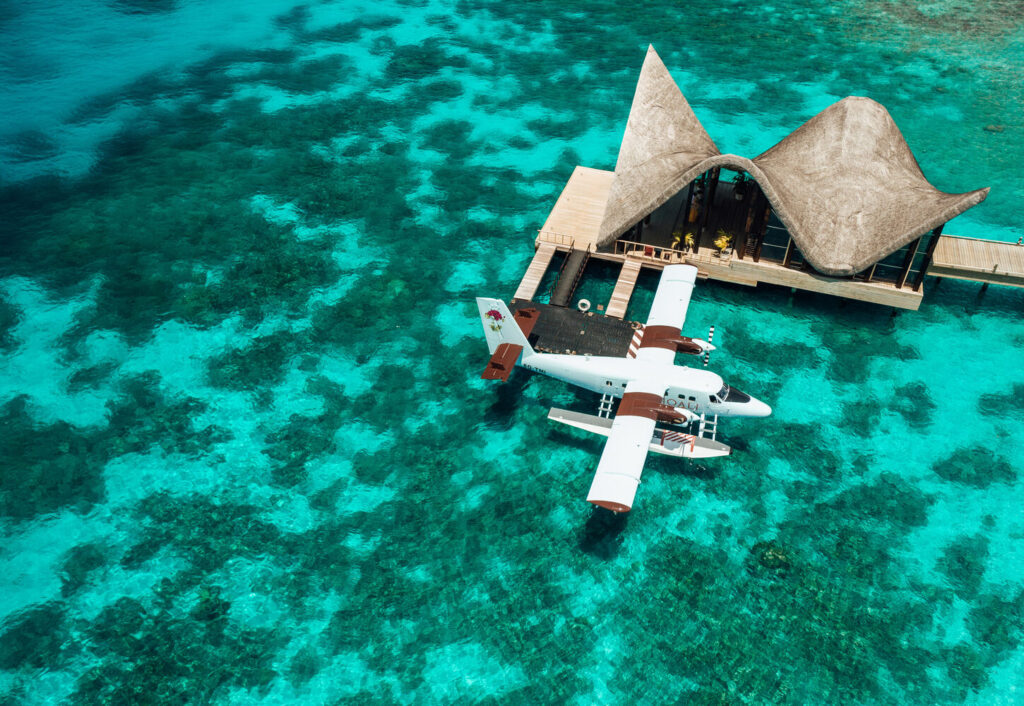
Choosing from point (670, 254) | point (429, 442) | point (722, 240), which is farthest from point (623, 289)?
point (429, 442)

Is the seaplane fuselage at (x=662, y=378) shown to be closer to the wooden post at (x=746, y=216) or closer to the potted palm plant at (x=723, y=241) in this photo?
the potted palm plant at (x=723, y=241)

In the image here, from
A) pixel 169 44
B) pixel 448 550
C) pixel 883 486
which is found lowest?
pixel 448 550

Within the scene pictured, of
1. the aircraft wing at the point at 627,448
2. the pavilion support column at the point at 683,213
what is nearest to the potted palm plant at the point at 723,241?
the pavilion support column at the point at 683,213

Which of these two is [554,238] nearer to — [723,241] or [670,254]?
[670,254]

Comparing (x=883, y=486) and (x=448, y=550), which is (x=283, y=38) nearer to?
(x=448, y=550)

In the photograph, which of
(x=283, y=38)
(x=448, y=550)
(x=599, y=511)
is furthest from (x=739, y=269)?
(x=283, y=38)
